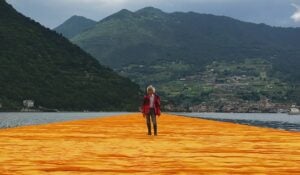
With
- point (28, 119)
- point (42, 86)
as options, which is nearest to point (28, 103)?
point (42, 86)

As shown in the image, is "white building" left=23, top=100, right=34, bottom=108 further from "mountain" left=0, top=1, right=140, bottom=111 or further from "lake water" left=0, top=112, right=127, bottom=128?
"lake water" left=0, top=112, right=127, bottom=128

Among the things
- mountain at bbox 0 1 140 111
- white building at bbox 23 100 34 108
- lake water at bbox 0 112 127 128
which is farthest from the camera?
mountain at bbox 0 1 140 111

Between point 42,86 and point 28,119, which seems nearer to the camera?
point 28,119

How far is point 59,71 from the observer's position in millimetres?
196625

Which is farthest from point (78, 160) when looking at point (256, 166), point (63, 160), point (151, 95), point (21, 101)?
point (21, 101)

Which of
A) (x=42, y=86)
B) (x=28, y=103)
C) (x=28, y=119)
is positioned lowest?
(x=28, y=119)

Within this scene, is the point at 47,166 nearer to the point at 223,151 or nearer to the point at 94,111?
the point at 223,151

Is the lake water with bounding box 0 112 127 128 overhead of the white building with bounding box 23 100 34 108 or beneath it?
beneath

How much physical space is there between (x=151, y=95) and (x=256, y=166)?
1089 cm

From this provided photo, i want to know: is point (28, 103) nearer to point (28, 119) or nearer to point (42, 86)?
point (42, 86)

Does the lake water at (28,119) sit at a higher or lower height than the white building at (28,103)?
lower

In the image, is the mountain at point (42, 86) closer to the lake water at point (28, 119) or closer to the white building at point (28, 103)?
the white building at point (28, 103)

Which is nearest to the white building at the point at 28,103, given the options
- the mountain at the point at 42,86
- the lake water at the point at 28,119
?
the mountain at the point at 42,86

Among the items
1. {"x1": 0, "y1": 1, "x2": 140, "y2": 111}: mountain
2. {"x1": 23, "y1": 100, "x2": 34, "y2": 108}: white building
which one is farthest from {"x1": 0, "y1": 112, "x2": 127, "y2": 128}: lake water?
{"x1": 0, "y1": 1, "x2": 140, "y2": 111}: mountain
